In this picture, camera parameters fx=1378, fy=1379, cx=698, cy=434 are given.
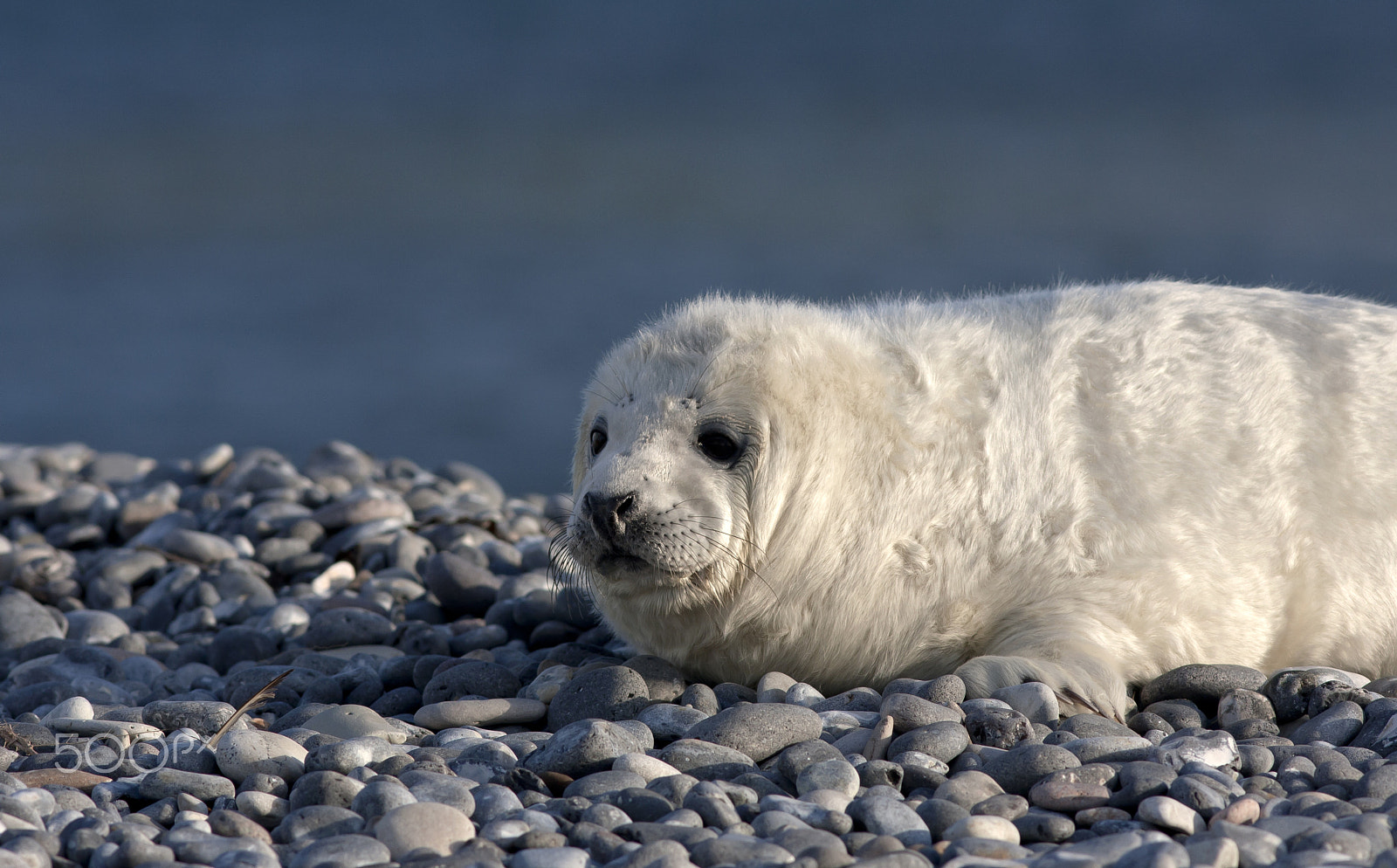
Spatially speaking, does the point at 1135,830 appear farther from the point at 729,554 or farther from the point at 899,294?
the point at 899,294

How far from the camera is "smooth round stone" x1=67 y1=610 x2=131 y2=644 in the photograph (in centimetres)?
553

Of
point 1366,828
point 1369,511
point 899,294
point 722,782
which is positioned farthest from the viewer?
point 899,294

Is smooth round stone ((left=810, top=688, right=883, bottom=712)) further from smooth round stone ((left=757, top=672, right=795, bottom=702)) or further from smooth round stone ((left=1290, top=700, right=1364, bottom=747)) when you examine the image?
smooth round stone ((left=1290, top=700, right=1364, bottom=747))

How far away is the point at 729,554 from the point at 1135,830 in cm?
154

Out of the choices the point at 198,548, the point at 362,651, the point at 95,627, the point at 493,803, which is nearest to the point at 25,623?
→ the point at 95,627

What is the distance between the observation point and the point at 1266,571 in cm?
418

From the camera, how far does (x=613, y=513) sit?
3854 mm

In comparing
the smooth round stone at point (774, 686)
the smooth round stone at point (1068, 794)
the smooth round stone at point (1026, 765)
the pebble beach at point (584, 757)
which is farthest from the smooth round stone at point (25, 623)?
the smooth round stone at point (1068, 794)

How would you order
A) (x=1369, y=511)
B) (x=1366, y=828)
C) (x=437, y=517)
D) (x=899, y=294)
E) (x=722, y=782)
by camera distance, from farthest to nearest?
(x=437, y=517) < (x=899, y=294) < (x=1369, y=511) < (x=722, y=782) < (x=1366, y=828)

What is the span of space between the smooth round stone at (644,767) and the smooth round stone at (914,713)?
0.60m

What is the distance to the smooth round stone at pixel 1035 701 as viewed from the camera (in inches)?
140

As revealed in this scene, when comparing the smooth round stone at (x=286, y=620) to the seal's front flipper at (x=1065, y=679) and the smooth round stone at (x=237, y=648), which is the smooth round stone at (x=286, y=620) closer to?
the smooth round stone at (x=237, y=648)

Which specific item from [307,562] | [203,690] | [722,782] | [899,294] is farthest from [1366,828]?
[307,562]

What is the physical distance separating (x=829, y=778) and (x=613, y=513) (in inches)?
43.3
